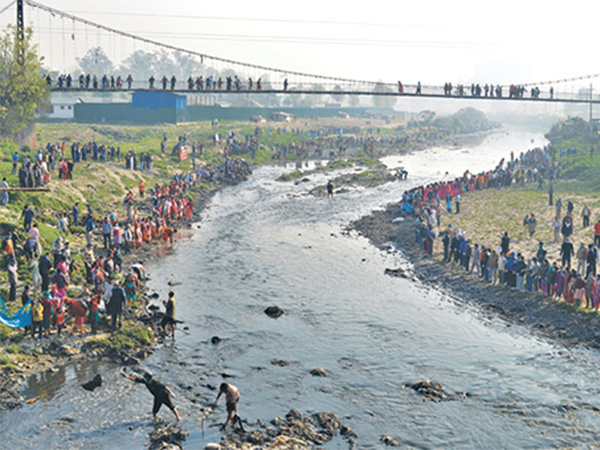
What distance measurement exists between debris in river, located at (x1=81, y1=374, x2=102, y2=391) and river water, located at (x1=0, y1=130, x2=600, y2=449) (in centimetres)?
27

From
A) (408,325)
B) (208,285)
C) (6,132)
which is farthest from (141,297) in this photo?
(6,132)

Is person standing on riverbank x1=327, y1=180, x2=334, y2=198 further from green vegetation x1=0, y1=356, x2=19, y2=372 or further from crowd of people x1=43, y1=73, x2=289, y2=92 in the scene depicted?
green vegetation x1=0, y1=356, x2=19, y2=372

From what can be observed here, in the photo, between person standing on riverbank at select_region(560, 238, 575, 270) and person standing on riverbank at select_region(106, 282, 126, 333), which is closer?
person standing on riverbank at select_region(106, 282, 126, 333)

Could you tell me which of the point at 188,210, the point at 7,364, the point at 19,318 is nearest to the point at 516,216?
the point at 188,210

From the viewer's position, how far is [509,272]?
1141 inches

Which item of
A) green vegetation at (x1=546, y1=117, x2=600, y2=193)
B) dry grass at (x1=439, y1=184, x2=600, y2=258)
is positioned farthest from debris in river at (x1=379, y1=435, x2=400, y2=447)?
green vegetation at (x1=546, y1=117, x2=600, y2=193)

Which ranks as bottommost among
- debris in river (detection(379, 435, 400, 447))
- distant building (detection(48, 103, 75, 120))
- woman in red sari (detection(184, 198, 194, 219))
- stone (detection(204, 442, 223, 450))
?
debris in river (detection(379, 435, 400, 447))

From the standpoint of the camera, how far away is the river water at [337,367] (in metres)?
17.7

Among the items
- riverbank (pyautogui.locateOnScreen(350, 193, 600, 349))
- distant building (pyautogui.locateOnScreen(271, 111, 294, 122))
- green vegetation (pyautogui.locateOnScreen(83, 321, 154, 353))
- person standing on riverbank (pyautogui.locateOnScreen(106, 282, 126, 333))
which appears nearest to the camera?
green vegetation (pyautogui.locateOnScreen(83, 321, 154, 353))

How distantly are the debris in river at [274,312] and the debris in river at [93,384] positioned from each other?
29.3 feet

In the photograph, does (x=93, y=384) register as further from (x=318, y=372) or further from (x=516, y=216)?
(x=516, y=216)

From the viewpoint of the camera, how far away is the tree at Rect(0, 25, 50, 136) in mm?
50688

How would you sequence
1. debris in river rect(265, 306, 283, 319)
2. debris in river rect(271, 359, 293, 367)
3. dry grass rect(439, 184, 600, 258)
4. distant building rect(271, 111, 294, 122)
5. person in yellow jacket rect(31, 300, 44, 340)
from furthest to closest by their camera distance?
distant building rect(271, 111, 294, 122), dry grass rect(439, 184, 600, 258), debris in river rect(265, 306, 283, 319), debris in river rect(271, 359, 293, 367), person in yellow jacket rect(31, 300, 44, 340)

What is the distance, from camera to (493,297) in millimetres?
28859
